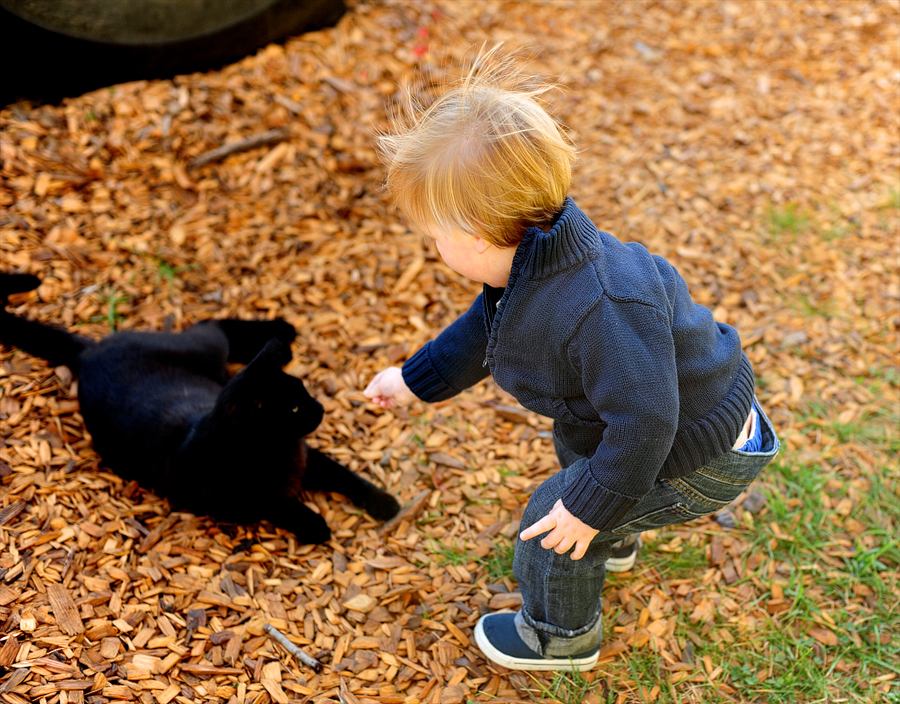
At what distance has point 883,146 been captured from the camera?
4.70 meters

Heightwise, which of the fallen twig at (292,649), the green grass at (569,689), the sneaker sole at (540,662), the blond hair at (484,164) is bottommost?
the fallen twig at (292,649)

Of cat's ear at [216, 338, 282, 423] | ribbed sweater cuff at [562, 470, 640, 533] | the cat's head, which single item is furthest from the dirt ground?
ribbed sweater cuff at [562, 470, 640, 533]

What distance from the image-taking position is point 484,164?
1646mm

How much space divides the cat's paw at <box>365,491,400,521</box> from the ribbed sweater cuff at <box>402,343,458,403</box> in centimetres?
72

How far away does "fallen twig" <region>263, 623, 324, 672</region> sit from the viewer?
2416 mm

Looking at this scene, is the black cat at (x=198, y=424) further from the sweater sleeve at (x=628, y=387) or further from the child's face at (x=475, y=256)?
the sweater sleeve at (x=628, y=387)

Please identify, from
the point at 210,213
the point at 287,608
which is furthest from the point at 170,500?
the point at 210,213

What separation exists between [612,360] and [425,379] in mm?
765

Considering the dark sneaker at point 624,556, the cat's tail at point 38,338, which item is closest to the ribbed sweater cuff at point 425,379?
the dark sneaker at point 624,556

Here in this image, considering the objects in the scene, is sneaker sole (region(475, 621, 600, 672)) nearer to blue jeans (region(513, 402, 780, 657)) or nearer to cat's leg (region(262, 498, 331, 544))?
blue jeans (region(513, 402, 780, 657))

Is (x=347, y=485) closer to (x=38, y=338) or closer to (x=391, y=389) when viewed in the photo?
(x=391, y=389)

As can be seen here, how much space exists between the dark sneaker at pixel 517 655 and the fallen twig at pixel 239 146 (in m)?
2.86

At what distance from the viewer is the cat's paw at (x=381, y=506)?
9.39 feet

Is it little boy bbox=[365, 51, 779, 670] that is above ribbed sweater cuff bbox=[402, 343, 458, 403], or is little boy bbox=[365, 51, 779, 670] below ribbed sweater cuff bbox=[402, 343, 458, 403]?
above
